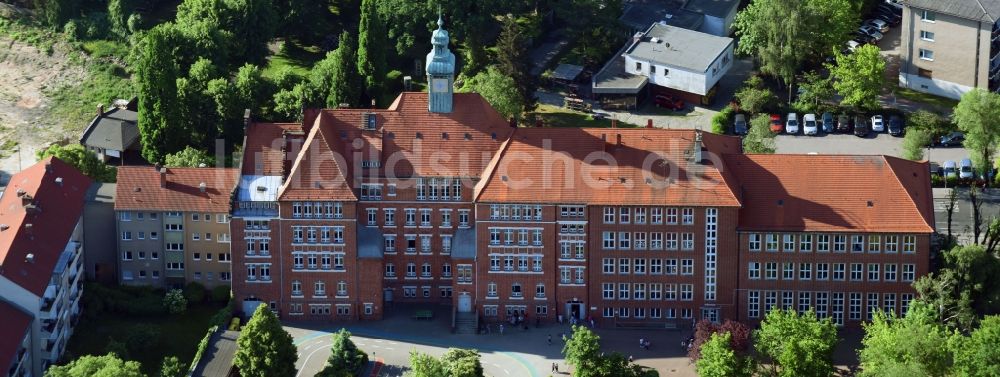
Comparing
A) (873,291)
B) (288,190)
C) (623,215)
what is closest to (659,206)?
(623,215)

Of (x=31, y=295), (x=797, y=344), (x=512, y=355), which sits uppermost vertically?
(x=31, y=295)

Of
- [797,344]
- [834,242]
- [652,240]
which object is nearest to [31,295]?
[652,240]

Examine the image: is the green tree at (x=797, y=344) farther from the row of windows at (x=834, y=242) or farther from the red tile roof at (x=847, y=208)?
the red tile roof at (x=847, y=208)

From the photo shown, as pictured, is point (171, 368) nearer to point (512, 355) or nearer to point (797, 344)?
point (512, 355)

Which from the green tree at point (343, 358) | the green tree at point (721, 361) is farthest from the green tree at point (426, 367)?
the green tree at point (721, 361)

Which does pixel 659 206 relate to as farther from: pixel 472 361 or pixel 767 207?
pixel 472 361

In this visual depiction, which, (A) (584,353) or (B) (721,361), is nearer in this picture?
(B) (721,361)
